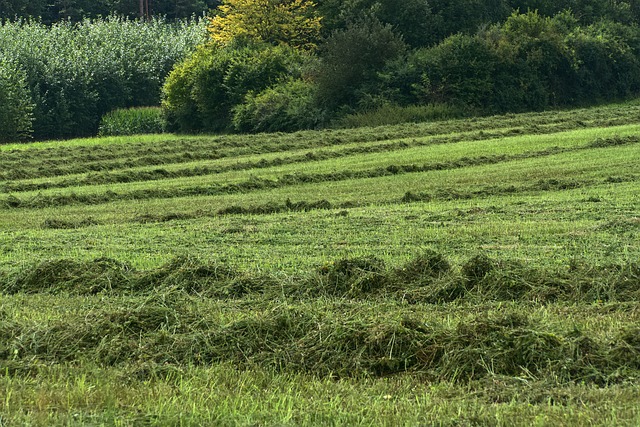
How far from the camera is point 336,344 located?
7848 millimetres

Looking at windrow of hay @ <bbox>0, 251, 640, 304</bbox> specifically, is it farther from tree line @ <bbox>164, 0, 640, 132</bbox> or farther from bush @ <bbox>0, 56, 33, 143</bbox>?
bush @ <bbox>0, 56, 33, 143</bbox>

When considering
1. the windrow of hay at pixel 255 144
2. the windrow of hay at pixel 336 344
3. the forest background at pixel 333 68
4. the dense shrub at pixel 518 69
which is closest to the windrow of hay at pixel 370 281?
the windrow of hay at pixel 336 344

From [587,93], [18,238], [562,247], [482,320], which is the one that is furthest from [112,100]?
[482,320]

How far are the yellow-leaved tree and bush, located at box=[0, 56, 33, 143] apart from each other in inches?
507

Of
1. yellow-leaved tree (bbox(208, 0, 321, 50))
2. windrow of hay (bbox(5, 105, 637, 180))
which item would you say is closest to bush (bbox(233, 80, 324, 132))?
yellow-leaved tree (bbox(208, 0, 321, 50))

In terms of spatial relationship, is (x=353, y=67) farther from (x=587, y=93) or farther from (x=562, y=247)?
(x=562, y=247)

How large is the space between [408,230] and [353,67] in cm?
3466

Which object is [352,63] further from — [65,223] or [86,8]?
[86,8]

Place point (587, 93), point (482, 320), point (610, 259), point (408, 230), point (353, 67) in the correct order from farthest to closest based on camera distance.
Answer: point (587, 93) < point (353, 67) < point (408, 230) < point (610, 259) < point (482, 320)

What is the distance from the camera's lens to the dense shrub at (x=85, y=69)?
200 feet

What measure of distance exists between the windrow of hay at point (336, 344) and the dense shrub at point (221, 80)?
44.0 metres

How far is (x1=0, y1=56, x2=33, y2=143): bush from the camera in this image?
2105 inches

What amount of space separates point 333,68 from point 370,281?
3946 centimetres

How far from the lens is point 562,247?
12.9 metres
